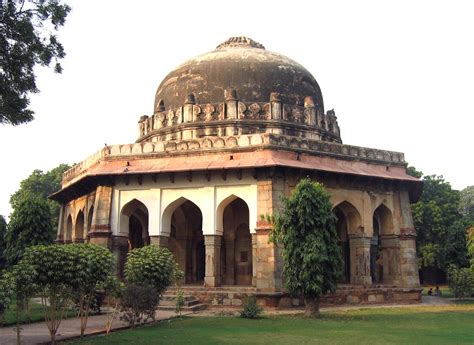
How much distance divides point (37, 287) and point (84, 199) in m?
12.1

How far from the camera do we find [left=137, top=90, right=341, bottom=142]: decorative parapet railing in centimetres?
2067

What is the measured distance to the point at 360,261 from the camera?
731 inches

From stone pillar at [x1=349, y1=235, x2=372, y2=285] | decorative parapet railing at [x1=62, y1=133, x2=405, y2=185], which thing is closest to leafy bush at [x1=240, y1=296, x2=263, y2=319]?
decorative parapet railing at [x1=62, y1=133, x2=405, y2=185]

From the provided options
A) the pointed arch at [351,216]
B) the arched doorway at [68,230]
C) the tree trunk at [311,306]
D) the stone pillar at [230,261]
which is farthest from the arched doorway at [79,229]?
the tree trunk at [311,306]

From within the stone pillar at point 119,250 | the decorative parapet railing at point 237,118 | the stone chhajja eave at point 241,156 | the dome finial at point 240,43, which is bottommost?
the stone pillar at point 119,250

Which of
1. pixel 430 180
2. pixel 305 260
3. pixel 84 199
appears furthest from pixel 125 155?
pixel 430 180

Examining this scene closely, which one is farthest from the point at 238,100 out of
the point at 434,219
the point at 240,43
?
the point at 434,219

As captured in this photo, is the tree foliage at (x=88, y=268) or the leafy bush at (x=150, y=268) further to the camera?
the leafy bush at (x=150, y=268)

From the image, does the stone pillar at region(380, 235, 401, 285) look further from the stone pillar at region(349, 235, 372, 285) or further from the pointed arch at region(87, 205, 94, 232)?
the pointed arch at region(87, 205, 94, 232)

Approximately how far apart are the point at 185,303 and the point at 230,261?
383 cm

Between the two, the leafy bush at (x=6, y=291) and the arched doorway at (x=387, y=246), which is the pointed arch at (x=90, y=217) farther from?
the leafy bush at (x=6, y=291)

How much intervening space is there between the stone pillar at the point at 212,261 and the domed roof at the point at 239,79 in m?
6.54

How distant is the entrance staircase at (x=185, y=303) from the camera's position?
15542 millimetres

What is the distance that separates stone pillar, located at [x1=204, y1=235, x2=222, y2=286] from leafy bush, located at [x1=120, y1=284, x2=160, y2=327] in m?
5.32
